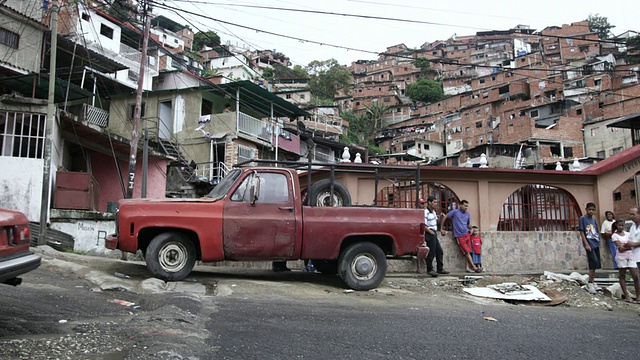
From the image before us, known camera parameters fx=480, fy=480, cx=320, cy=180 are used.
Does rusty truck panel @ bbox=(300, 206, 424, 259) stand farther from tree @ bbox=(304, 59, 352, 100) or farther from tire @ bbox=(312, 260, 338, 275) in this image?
tree @ bbox=(304, 59, 352, 100)

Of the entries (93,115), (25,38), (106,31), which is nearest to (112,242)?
(25,38)

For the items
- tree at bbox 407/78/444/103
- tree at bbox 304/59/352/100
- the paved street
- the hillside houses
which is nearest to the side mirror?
the paved street

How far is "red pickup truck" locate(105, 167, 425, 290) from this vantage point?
719 cm

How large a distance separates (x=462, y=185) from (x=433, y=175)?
36.2 inches

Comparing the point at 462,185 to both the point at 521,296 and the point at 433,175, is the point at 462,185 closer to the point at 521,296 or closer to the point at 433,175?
the point at 433,175

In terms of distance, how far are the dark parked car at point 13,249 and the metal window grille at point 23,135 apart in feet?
31.8

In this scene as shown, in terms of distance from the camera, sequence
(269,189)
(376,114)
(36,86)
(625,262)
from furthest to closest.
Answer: (376,114)
(36,86)
(625,262)
(269,189)

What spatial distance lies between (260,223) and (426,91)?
76.5m

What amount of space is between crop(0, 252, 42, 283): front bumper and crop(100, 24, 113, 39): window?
1161 inches

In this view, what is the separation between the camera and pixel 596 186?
12922 millimetres

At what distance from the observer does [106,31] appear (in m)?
30.2

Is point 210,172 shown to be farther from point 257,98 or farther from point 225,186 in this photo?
point 225,186

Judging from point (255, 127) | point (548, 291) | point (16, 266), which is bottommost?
point (548, 291)

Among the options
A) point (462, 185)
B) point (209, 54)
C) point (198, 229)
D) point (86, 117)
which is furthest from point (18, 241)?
point (209, 54)
